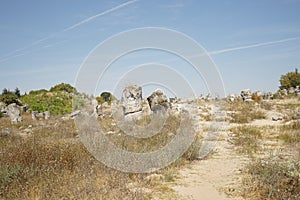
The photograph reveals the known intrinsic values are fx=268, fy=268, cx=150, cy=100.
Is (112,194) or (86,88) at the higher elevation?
(86,88)

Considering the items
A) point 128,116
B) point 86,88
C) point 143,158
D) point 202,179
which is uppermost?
point 86,88

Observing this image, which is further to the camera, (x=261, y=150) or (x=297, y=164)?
(x=261, y=150)

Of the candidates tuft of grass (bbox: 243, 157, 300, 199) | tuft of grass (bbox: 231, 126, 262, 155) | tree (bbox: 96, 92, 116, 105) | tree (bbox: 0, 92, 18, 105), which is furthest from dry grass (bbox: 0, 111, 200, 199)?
tree (bbox: 0, 92, 18, 105)

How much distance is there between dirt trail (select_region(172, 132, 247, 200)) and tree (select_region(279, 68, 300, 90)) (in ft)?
108

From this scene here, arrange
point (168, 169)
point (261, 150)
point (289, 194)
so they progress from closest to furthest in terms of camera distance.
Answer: point (289, 194) → point (168, 169) → point (261, 150)

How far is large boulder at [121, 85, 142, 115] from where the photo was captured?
1327cm

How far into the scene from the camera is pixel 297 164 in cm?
478

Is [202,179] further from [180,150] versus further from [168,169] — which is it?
[180,150]

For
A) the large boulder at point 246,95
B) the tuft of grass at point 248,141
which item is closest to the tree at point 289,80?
the large boulder at point 246,95

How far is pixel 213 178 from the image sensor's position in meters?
5.14

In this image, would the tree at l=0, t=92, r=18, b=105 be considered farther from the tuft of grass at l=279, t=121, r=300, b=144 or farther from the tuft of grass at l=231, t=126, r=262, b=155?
the tuft of grass at l=279, t=121, r=300, b=144

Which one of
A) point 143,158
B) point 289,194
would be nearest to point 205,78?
point 143,158

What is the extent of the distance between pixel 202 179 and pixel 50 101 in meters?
22.6

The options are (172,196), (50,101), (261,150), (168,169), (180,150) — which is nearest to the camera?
(172,196)
